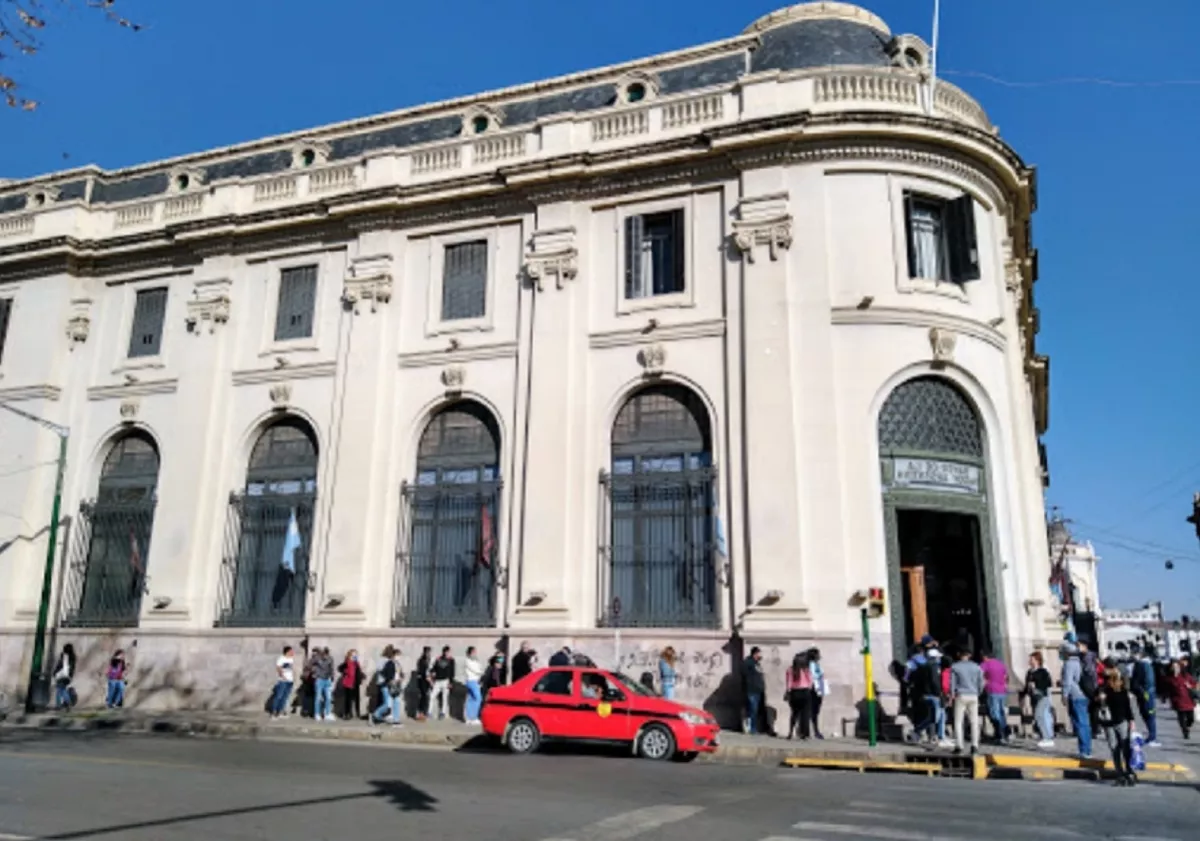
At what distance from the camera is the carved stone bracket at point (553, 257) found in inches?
831

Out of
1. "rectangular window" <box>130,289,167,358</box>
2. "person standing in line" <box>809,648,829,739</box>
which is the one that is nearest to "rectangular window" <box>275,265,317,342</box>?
"rectangular window" <box>130,289,167,358</box>

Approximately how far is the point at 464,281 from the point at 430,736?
10.9 meters

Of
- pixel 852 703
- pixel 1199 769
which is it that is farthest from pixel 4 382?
pixel 1199 769

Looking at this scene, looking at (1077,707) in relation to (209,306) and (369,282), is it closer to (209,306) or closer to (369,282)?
(369,282)

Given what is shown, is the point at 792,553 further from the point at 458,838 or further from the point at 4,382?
the point at 4,382

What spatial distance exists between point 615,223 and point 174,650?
47.4 feet

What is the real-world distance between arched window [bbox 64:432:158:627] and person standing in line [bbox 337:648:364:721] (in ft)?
21.5

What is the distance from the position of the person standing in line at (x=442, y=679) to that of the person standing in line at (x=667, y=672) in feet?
14.4

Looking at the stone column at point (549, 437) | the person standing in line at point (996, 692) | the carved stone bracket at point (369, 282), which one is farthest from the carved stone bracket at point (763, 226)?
the person standing in line at point (996, 692)

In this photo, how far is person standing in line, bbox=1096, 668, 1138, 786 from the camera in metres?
11.8

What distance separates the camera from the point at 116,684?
2127 centimetres

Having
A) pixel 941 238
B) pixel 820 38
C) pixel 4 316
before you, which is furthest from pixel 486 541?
pixel 4 316

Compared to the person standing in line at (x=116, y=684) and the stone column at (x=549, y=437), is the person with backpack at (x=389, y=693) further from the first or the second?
the person standing in line at (x=116, y=684)

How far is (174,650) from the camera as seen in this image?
21.7 m
